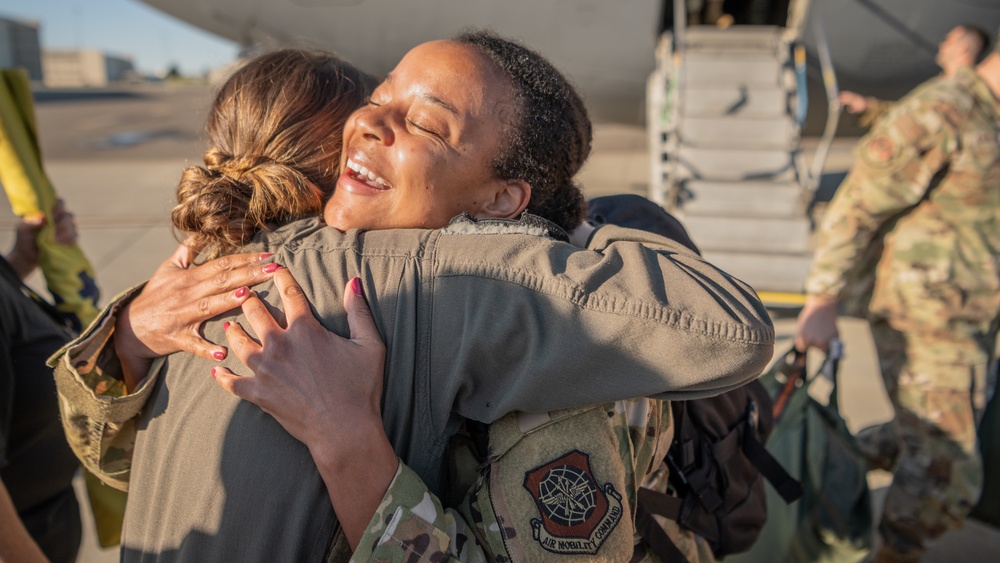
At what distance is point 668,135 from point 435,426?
440 cm

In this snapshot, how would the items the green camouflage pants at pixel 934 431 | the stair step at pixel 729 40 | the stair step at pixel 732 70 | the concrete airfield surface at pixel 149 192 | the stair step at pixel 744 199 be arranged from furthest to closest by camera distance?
the stair step at pixel 729 40 → the stair step at pixel 732 70 → the stair step at pixel 744 199 → the concrete airfield surface at pixel 149 192 → the green camouflage pants at pixel 934 431

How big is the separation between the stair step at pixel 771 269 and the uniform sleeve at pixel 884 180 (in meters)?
1.87

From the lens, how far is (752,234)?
15.0 ft

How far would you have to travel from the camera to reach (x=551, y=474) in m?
0.94

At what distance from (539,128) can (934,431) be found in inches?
78.8

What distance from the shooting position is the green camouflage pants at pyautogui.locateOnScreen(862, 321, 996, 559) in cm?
232

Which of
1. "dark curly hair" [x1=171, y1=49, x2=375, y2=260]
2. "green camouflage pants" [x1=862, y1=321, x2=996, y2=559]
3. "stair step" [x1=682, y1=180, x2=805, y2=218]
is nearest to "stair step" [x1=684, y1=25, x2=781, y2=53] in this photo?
"stair step" [x1=682, y1=180, x2=805, y2=218]

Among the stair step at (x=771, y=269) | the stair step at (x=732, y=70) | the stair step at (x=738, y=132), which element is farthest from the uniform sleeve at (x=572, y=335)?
the stair step at (x=732, y=70)

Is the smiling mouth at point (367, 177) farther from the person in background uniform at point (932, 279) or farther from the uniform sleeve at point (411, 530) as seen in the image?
the person in background uniform at point (932, 279)

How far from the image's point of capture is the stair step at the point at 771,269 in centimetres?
435

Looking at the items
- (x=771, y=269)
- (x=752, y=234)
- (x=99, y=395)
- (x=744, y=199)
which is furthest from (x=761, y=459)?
(x=744, y=199)

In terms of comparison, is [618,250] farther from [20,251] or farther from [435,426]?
[20,251]

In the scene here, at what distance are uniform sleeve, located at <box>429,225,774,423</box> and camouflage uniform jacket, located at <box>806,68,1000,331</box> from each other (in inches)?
68.1

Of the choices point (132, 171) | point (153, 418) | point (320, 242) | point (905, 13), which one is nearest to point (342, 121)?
point (320, 242)
